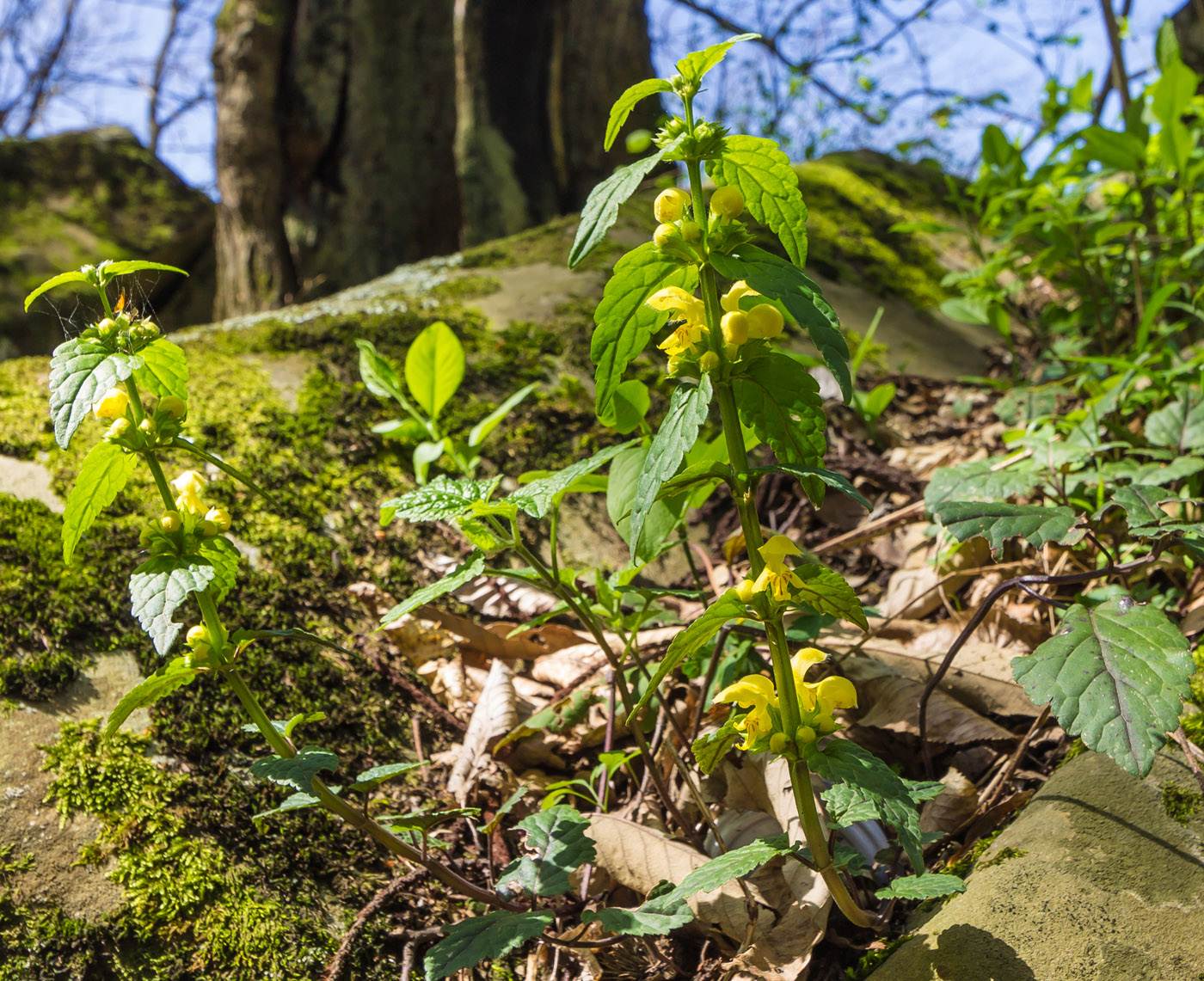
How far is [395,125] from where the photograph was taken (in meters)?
6.15

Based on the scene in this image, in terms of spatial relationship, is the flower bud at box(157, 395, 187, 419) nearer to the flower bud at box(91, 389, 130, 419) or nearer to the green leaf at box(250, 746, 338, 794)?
the flower bud at box(91, 389, 130, 419)

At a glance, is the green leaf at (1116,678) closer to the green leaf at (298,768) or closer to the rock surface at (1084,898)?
the rock surface at (1084,898)

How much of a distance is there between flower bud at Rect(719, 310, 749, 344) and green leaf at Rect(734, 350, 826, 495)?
0.04 m

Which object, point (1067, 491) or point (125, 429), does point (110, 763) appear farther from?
point (1067, 491)

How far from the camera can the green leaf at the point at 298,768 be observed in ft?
3.35

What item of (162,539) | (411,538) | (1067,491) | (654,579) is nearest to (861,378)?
(1067,491)

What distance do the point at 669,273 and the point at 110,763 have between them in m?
1.17

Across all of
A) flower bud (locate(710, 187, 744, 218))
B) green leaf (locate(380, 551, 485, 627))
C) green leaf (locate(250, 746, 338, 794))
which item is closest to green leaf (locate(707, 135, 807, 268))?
flower bud (locate(710, 187, 744, 218))

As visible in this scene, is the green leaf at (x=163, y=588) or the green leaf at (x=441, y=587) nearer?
the green leaf at (x=163, y=588)

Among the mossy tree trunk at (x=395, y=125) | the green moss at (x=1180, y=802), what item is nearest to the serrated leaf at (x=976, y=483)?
the green moss at (x=1180, y=802)

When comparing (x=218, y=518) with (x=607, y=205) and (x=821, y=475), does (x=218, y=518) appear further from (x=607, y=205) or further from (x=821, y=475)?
(x=821, y=475)

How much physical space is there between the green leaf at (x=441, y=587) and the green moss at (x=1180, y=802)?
1.03 m

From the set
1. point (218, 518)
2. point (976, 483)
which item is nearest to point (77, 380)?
point (218, 518)

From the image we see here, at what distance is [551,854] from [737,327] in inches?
30.6
